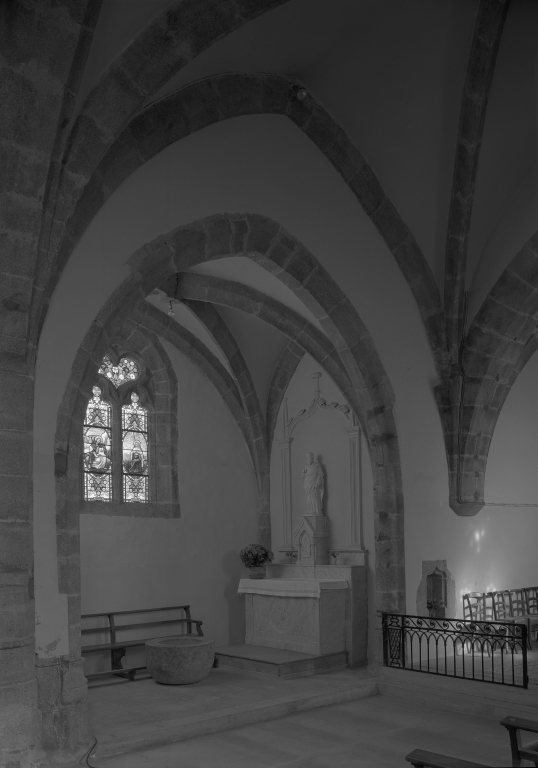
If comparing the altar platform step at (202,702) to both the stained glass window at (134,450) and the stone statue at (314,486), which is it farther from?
the stained glass window at (134,450)

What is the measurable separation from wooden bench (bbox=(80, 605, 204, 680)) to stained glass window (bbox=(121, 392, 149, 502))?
4.66 ft

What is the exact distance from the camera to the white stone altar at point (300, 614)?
9164 millimetres

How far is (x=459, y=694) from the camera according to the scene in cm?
754

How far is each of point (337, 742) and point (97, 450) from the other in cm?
500

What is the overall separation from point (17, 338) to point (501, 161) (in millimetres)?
5398

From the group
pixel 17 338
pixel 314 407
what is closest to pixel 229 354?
pixel 314 407

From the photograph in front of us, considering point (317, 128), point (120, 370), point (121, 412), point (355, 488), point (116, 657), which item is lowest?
point (116, 657)

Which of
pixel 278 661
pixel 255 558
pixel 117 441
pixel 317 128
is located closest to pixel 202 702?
pixel 278 661

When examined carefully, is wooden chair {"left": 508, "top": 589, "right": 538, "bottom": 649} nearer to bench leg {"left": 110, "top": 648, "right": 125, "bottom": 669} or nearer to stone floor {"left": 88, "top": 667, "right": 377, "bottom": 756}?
stone floor {"left": 88, "top": 667, "right": 377, "bottom": 756}

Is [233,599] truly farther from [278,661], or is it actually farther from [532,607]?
[532,607]

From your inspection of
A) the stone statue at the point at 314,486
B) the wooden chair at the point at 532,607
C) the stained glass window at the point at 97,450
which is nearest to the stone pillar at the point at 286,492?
the stone statue at the point at 314,486

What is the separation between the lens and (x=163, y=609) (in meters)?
10.2

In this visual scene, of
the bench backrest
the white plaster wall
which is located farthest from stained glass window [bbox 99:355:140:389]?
the bench backrest

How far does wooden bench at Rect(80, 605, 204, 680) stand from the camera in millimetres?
8893
